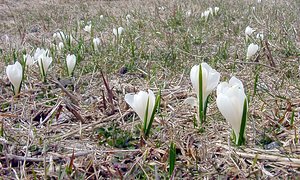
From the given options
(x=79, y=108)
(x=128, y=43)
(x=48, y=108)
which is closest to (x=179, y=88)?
(x=79, y=108)

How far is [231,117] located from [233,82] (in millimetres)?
149


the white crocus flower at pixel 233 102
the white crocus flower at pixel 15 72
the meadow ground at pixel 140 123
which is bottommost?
the meadow ground at pixel 140 123

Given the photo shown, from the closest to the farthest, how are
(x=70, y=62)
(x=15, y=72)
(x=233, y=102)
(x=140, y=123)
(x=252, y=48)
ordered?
(x=233, y=102) < (x=140, y=123) < (x=15, y=72) < (x=70, y=62) < (x=252, y=48)

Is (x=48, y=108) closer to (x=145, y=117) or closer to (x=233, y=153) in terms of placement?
(x=145, y=117)

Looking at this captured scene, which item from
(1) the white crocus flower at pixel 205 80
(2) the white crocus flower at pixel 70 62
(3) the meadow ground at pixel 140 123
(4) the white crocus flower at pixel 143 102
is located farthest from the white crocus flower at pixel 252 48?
(4) the white crocus flower at pixel 143 102

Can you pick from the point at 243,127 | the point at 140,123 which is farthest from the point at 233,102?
the point at 140,123

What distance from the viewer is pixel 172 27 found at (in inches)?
164

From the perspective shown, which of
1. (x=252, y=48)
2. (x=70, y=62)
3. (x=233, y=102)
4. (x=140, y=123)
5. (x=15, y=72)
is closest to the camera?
(x=233, y=102)

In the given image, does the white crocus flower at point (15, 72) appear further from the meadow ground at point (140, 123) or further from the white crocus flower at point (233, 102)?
the white crocus flower at point (233, 102)

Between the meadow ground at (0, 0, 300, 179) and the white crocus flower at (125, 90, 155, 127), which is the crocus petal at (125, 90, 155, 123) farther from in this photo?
the meadow ground at (0, 0, 300, 179)

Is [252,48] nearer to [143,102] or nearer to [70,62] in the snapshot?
[70,62]

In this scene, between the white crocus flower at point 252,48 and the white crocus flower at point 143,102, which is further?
the white crocus flower at point 252,48

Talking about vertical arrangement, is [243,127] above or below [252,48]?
above

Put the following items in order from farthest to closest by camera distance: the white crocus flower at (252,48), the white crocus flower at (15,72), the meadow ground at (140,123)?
the white crocus flower at (252,48)
the white crocus flower at (15,72)
the meadow ground at (140,123)
